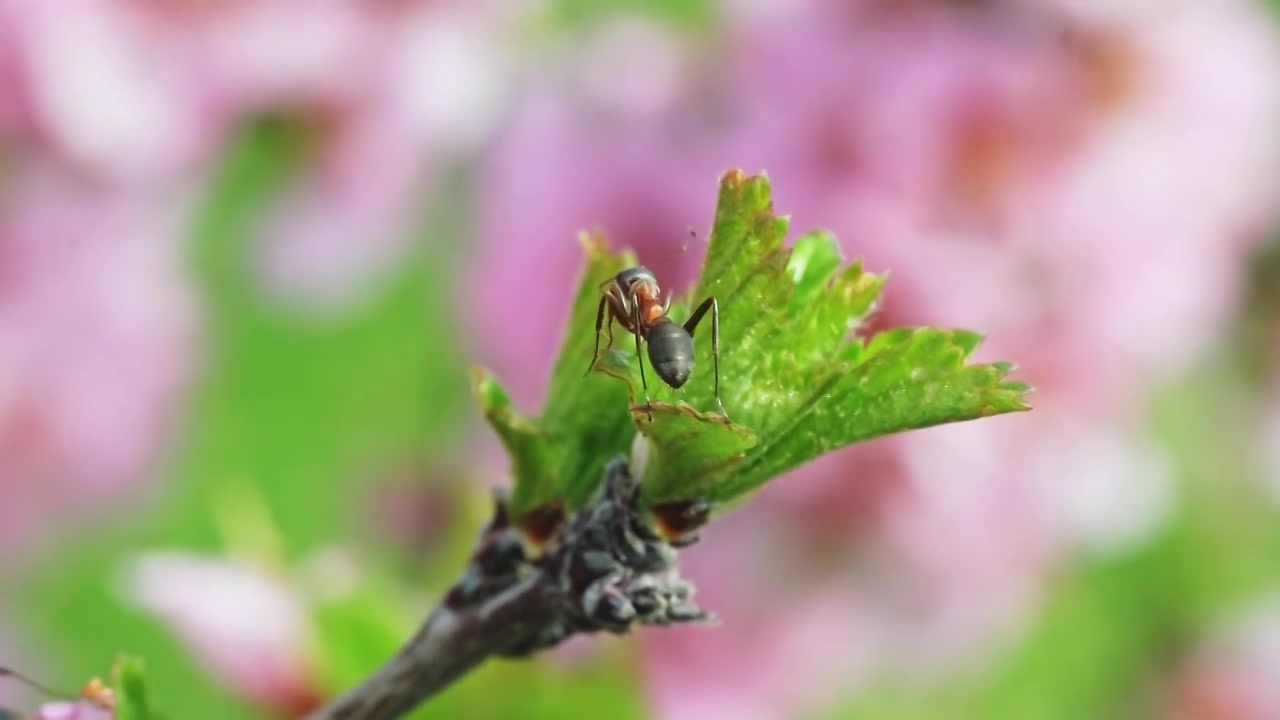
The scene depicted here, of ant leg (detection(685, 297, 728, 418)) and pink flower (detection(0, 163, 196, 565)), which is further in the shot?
pink flower (detection(0, 163, 196, 565))

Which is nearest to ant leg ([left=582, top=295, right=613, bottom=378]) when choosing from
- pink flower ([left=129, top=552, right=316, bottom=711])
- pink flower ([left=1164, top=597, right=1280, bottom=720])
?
pink flower ([left=129, top=552, right=316, bottom=711])

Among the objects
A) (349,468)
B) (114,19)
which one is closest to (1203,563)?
(349,468)

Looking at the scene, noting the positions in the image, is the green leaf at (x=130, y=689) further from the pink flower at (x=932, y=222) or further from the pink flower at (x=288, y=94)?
the pink flower at (x=288, y=94)

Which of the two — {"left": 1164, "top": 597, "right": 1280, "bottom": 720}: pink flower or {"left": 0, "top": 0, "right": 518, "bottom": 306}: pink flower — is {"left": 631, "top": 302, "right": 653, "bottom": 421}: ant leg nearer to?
{"left": 0, "top": 0, "right": 518, "bottom": 306}: pink flower

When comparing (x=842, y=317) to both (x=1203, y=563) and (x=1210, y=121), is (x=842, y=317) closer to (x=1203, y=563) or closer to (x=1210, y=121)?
(x=1210, y=121)

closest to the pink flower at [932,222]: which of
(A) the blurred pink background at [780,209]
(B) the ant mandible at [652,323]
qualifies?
(A) the blurred pink background at [780,209]

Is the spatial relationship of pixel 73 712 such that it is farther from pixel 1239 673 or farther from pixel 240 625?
pixel 1239 673

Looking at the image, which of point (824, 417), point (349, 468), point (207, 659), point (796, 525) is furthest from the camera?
point (349, 468)

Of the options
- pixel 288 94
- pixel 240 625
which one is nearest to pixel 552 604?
pixel 240 625
